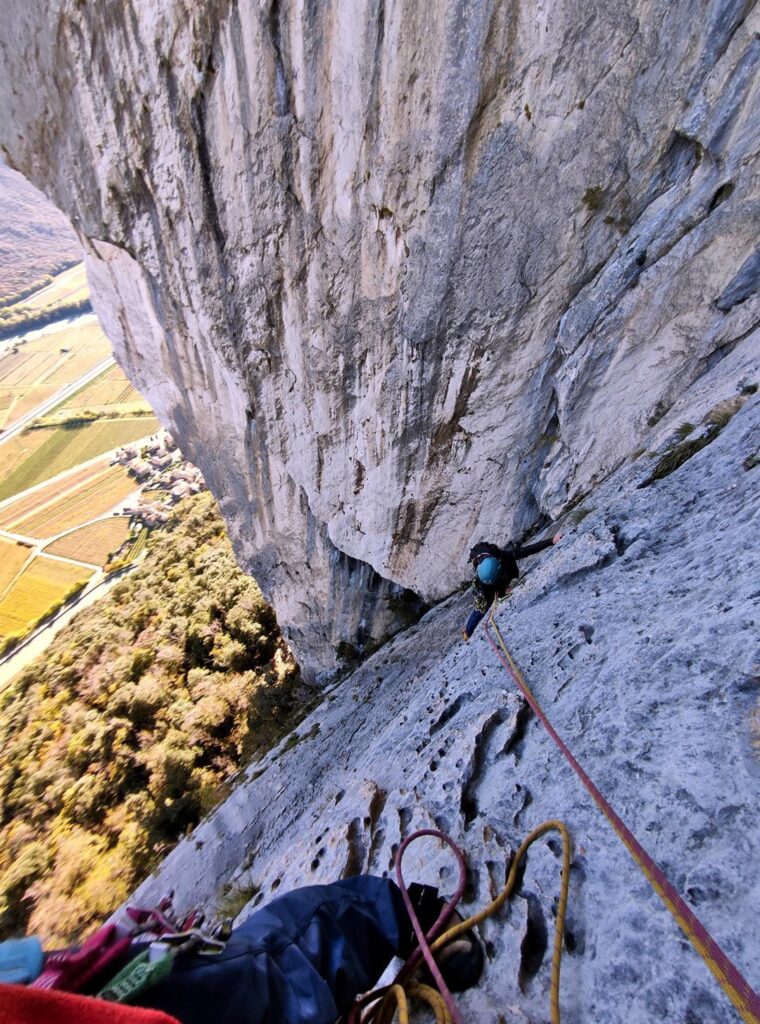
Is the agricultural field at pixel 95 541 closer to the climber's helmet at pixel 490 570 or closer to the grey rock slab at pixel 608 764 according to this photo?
the grey rock slab at pixel 608 764

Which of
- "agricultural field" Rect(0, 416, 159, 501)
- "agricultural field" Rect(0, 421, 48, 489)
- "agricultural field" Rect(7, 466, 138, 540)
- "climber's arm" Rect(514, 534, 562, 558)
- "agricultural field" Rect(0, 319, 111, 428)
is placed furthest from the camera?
"agricultural field" Rect(0, 319, 111, 428)

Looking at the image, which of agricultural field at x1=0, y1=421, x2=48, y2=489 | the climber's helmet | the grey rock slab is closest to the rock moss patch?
the grey rock slab

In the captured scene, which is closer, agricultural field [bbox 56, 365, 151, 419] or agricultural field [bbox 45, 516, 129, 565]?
agricultural field [bbox 45, 516, 129, 565]

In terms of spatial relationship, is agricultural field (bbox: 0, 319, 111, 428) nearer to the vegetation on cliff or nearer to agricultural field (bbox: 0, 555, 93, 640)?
agricultural field (bbox: 0, 555, 93, 640)

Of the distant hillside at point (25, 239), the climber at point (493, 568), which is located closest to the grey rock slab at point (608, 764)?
the climber at point (493, 568)

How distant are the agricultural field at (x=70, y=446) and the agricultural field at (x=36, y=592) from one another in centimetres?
1739

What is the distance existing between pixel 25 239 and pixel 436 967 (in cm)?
14849

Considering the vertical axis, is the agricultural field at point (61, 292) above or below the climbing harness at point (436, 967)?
above

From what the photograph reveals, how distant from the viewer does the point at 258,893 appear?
16.4 ft

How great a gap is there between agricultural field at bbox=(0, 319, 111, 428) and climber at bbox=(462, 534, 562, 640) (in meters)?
84.2

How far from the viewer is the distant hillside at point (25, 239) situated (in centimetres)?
10356

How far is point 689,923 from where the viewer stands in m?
1.86

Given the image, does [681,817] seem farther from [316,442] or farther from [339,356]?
[316,442]

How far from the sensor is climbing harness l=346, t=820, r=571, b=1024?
1983 mm
